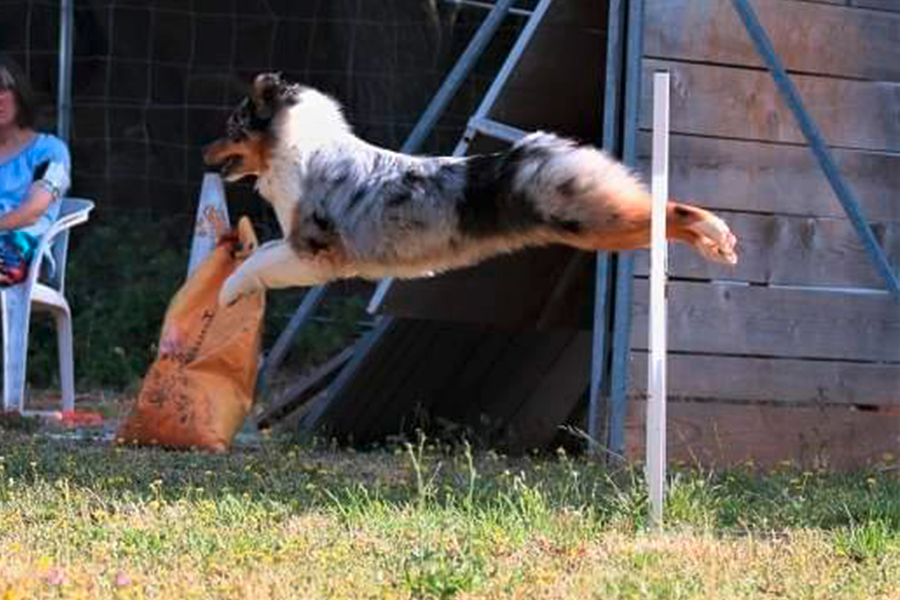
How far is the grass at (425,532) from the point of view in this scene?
403cm

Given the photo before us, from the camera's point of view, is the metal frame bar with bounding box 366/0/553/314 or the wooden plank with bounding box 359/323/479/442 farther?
the wooden plank with bounding box 359/323/479/442

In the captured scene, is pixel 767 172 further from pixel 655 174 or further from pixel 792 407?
pixel 655 174

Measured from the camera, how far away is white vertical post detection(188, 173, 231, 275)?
7.05 meters

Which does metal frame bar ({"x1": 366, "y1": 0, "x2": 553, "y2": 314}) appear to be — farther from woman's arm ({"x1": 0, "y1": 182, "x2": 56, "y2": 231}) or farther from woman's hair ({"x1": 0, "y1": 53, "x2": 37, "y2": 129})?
woman's hair ({"x1": 0, "y1": 53, "x2": 37, "y2": 129})

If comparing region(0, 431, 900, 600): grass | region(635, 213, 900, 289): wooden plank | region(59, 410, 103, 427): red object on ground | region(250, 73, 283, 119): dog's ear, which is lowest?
region(59, 410, 103, 427): red object on ground

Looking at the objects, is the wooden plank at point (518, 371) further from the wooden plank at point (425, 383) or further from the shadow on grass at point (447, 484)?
the shadow on grass at point (447, 484)

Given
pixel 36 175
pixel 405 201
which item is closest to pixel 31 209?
pixel 36 175

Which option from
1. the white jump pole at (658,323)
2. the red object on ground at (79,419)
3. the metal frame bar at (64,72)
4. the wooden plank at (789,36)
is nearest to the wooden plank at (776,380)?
the wooden plank at (789,36)

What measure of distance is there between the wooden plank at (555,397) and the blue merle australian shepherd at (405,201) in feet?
5.40

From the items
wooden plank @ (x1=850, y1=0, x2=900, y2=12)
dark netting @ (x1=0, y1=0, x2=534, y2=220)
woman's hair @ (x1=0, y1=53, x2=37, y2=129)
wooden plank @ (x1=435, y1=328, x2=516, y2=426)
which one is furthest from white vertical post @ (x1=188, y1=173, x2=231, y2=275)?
dark netting @ (x1=0, y1=0, x2=534, y2=220)

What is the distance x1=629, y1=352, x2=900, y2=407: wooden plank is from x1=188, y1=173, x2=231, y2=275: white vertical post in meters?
1.79

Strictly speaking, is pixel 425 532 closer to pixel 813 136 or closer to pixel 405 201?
pixel 405 201

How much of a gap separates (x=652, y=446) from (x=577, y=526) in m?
0.31

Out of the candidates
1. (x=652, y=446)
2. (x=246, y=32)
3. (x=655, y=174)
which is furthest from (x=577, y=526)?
(x=246, y=32)
